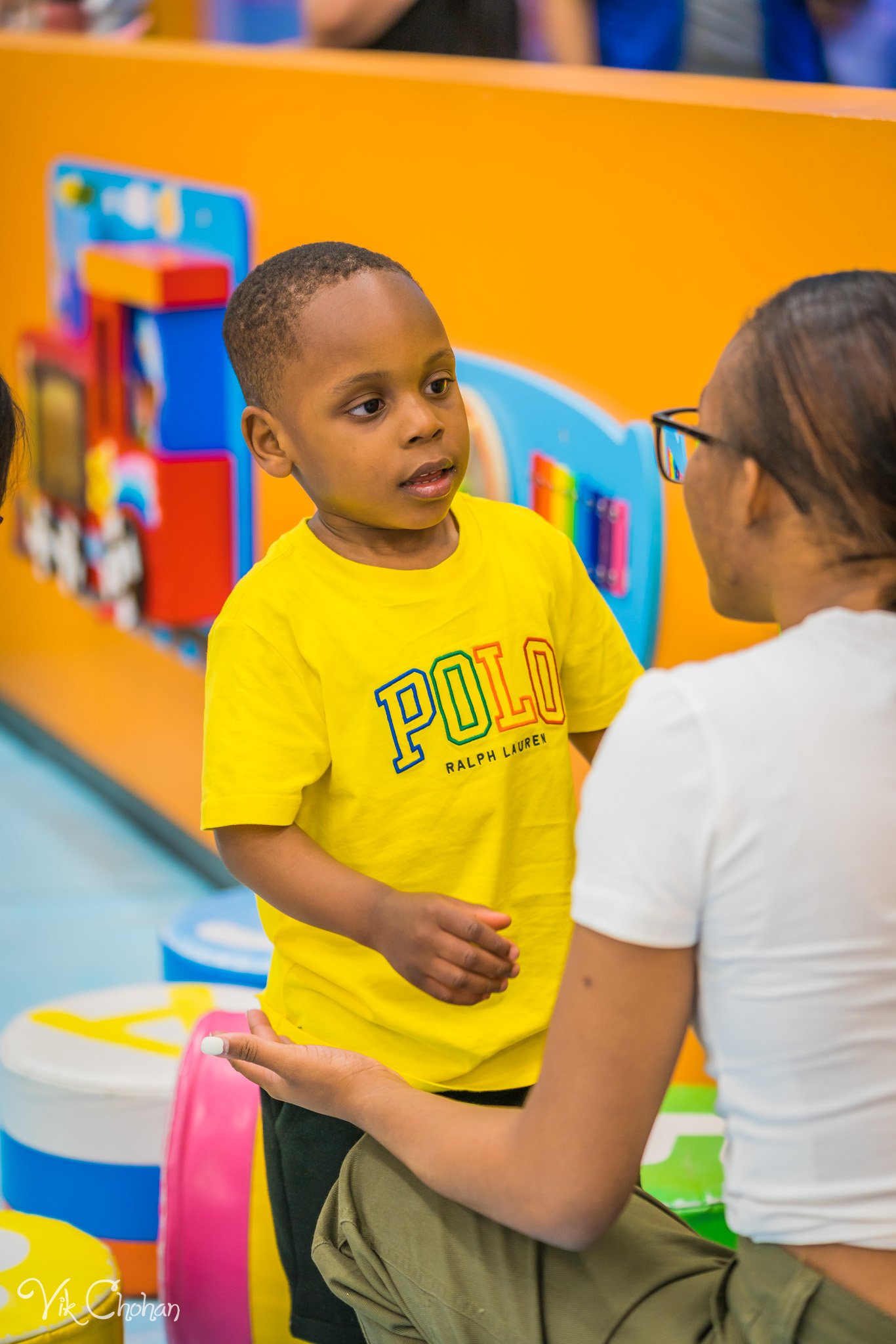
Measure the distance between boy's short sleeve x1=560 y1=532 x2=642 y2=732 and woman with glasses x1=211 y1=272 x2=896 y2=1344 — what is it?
42cm

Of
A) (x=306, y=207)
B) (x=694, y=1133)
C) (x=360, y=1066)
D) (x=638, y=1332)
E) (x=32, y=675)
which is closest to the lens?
(x=638, y=1332)

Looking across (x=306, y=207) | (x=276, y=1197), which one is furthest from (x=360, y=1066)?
(x=306, y=207)

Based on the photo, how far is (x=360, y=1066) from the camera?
1.30 meters

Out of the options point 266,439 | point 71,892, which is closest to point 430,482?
point 266,439

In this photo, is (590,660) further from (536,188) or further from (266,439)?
(536,188)

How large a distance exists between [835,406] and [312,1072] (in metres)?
0.66

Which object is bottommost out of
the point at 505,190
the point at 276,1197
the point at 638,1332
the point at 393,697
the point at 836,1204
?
the point at 276,1197

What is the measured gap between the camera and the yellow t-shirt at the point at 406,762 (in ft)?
4.64

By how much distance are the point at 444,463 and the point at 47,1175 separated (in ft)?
4.22

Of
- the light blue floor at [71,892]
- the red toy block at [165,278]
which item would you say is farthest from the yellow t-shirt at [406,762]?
the red toy block at [165,278]

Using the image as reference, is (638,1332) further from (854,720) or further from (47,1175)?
(47,1175)

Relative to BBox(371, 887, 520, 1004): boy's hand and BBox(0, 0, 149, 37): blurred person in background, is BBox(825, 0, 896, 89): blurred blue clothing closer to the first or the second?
BBox(371, 887, 520, 1004): boy's hand

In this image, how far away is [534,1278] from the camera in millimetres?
1192

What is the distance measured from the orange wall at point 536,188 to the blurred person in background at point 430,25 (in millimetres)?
111
